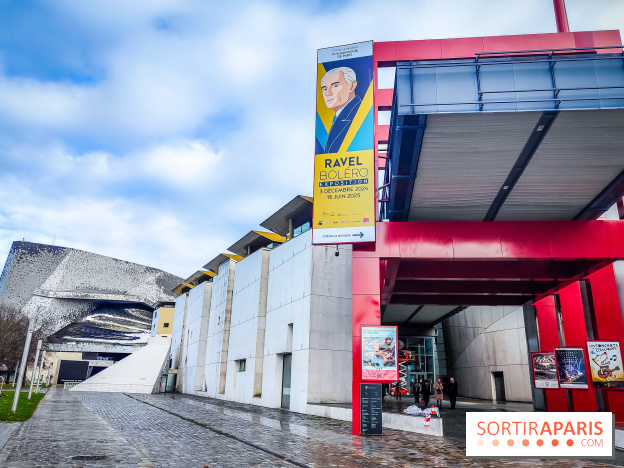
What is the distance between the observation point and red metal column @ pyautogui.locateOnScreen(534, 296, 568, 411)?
2081 centimetres

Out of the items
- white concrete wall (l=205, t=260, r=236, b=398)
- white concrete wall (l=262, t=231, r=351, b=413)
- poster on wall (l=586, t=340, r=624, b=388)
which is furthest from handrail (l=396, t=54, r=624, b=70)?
white concrete wall (l=205, t=260, r=236, b=398)

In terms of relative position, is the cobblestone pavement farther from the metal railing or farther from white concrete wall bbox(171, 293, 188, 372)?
white concrete wall bbox(171, 293, 188, 372)

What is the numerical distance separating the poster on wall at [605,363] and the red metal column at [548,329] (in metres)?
6.30

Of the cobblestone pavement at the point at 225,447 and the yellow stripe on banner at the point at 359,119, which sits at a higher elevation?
the yellow stripe on banner at the point at 359,119

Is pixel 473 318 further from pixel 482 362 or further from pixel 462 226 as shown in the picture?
pixel 462 226

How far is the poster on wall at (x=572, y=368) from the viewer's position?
16.0 meters

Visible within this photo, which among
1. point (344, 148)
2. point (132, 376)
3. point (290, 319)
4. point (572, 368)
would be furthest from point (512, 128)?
point (132, 376)

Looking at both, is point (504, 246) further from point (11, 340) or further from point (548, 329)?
point (11, 340)

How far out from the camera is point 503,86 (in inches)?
454

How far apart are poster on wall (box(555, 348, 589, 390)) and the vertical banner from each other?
8838 mm

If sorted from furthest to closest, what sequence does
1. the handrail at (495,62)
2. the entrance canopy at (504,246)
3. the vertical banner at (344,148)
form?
the entrance canopy at (504,246), the vertical banner at (344,148), the handrail at (495,62)

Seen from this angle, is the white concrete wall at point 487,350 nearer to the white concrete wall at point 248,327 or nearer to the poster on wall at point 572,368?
the poster on wall at point 572,368

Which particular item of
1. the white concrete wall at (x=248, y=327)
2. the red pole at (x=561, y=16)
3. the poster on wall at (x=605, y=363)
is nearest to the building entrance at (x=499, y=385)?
the white concrete wall at (x=248, y=327)

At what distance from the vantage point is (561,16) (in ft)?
67.6
